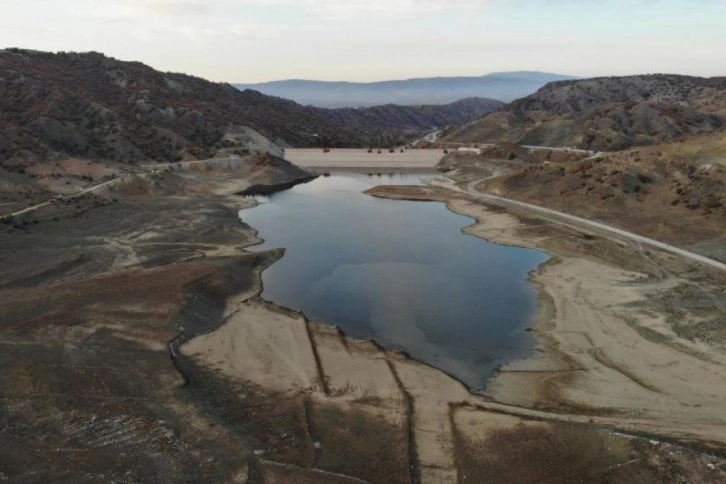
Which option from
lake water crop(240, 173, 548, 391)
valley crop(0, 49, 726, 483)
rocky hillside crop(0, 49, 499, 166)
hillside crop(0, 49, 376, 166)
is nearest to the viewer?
valley crop(0, 49, 726, 483)

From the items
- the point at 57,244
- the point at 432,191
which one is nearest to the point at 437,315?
the point at 57,244

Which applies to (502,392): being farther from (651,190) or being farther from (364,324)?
(651,190)

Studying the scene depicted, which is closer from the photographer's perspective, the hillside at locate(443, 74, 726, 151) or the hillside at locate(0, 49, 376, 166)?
the hillside at locate(0, 49, 376, 166)

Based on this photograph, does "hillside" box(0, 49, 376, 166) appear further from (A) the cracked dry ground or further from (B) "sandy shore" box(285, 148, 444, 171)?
(A) the cracked dry ground

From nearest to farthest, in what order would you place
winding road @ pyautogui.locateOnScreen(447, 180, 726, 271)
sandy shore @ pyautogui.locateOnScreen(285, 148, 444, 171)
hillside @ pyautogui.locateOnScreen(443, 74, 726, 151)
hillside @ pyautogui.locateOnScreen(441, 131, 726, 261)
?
winding road @ pyautogui.locateOnScreen(447, 180, 726, 271), hillside @ pyautogui.locateOnScreen(441, 131, 726, 261), sandy shore @ pyautogui.locateOnScreen(285, 148, 444, 171), hillside @ pyautogui.locateOnScreen(443, 74, 726, 151)

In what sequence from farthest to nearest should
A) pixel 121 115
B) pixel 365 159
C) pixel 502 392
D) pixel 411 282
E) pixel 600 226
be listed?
pixel 365 159 < pixel 121 115 < pixel 600 226 < pixel 411 282 < pixel 502 392

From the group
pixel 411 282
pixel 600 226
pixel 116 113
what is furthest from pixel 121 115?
pixel 600 226

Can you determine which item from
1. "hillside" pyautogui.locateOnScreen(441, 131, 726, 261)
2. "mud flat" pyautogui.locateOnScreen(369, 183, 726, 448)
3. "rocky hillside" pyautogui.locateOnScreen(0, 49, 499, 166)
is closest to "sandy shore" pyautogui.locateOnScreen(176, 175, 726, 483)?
"mud flat" pyautogui.locateOnScreen(369, 183, 726, 448)
